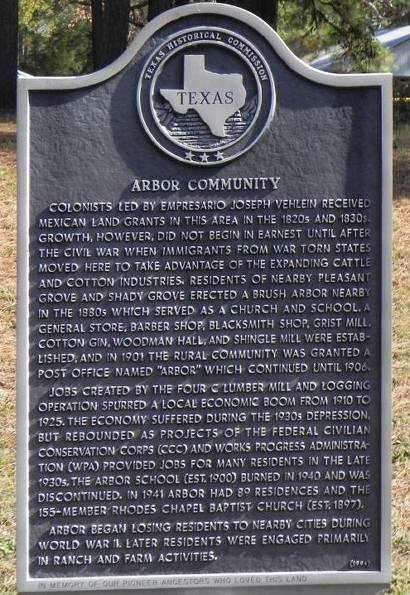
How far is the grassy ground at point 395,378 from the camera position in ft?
17.6

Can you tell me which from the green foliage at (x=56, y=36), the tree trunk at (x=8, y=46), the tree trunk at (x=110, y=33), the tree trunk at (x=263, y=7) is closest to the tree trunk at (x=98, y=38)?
the tree trunk at (x=110, y=33)

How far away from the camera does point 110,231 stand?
4.41m

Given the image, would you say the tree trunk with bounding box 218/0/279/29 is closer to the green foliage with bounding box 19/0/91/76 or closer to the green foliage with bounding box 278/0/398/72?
the green foliage with bounding box 278/0/398/72

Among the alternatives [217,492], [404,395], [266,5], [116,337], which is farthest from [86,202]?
[266,5]

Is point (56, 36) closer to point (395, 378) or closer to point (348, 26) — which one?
point (348, 26)

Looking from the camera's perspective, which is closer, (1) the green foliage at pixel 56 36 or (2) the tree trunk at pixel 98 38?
(2) the tree trunk at pixel 98 38

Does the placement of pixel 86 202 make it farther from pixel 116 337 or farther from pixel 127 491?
pixel 127 491

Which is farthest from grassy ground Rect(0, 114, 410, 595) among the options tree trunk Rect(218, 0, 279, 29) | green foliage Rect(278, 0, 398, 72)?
green foliage Rect(278, 0, 398, 72)

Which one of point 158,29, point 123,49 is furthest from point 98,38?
point 158,29

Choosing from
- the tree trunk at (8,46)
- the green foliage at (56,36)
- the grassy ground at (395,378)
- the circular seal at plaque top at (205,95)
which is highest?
the green foliage at (56,36)

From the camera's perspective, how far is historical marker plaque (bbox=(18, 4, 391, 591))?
14.4 ft

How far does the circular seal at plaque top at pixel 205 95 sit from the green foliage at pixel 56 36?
2415cm

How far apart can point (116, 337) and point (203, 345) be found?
0.35 m

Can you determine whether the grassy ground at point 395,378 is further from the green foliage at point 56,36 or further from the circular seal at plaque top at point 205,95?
the green foliage at point 56,36
